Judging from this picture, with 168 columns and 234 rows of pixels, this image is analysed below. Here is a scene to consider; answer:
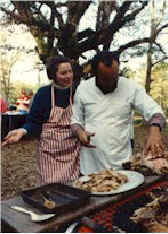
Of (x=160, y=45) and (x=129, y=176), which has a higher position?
(x=160, y=45)

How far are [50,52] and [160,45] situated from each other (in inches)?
219

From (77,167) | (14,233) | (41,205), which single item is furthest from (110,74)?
(14,233)

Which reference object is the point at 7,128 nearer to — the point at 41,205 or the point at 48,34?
the point at 48,34

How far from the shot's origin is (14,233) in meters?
1.30

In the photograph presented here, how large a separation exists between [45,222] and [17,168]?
549 cm

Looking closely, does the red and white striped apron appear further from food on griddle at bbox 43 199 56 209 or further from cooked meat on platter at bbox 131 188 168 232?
cooked meat on platter at bbox 131 188 168 232

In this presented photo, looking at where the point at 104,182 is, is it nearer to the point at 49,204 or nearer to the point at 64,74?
the point at 49,204

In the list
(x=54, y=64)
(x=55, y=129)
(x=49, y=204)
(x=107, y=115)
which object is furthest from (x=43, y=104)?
(x=49, y=204)

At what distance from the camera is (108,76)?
220 cm

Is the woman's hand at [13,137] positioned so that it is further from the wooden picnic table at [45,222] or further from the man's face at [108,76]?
the man's face at [108,76]

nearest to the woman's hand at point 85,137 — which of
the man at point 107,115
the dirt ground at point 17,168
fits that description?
the man at point 107,115

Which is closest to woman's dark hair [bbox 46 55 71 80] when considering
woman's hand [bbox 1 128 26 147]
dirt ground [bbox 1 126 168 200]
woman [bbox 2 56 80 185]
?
woman [bbox 2 56 80 185]

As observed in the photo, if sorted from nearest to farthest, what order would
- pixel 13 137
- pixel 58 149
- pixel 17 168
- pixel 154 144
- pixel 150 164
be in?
1. pixel 154 144
2. pixel 13 137
3. pixel 150 164
4. pixel 58 149
5. pixel 17 168

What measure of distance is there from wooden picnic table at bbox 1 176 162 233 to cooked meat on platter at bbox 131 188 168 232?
25cm
